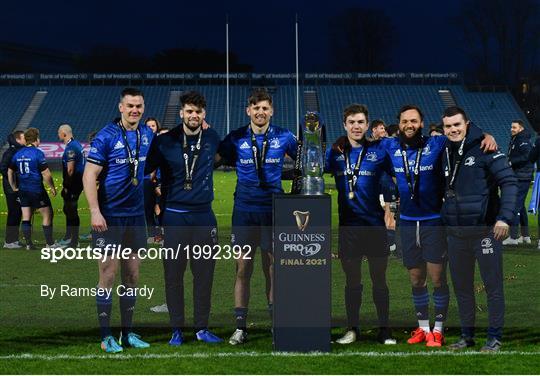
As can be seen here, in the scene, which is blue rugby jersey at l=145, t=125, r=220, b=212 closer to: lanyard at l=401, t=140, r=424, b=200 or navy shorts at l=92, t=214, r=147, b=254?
navy shorts at l=92, t=214, r=147, b=254

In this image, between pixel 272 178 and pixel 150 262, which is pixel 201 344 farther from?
pixel 150 262

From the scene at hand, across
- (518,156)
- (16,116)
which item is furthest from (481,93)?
(518,156)

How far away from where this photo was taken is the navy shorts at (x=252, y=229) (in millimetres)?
8188

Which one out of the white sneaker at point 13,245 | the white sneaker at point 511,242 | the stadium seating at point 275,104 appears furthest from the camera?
the stadium seating at point 275,104

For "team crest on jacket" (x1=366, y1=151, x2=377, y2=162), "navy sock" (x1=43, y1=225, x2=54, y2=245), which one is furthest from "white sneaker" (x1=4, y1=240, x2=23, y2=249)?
"team crest on jacket" (x1=366, y1=151, x2=377, y2=162)

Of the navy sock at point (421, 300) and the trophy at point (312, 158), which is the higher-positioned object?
the trophy at point (312, 158)

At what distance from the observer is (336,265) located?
44.6 ft

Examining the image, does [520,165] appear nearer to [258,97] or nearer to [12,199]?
[258,97]

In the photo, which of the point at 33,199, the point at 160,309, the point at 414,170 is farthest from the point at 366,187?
the point at 33,199

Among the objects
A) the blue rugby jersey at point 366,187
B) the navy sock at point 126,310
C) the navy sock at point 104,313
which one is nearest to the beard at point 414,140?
the blue rugby jersey at point 366,187

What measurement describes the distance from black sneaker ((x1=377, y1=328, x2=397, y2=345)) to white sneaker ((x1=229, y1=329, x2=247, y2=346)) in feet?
3.71

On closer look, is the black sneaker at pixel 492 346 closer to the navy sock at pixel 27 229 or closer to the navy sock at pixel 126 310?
the navy sock at pixel 126 310

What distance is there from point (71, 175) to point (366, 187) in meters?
7.70

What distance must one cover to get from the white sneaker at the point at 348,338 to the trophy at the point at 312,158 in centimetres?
126
